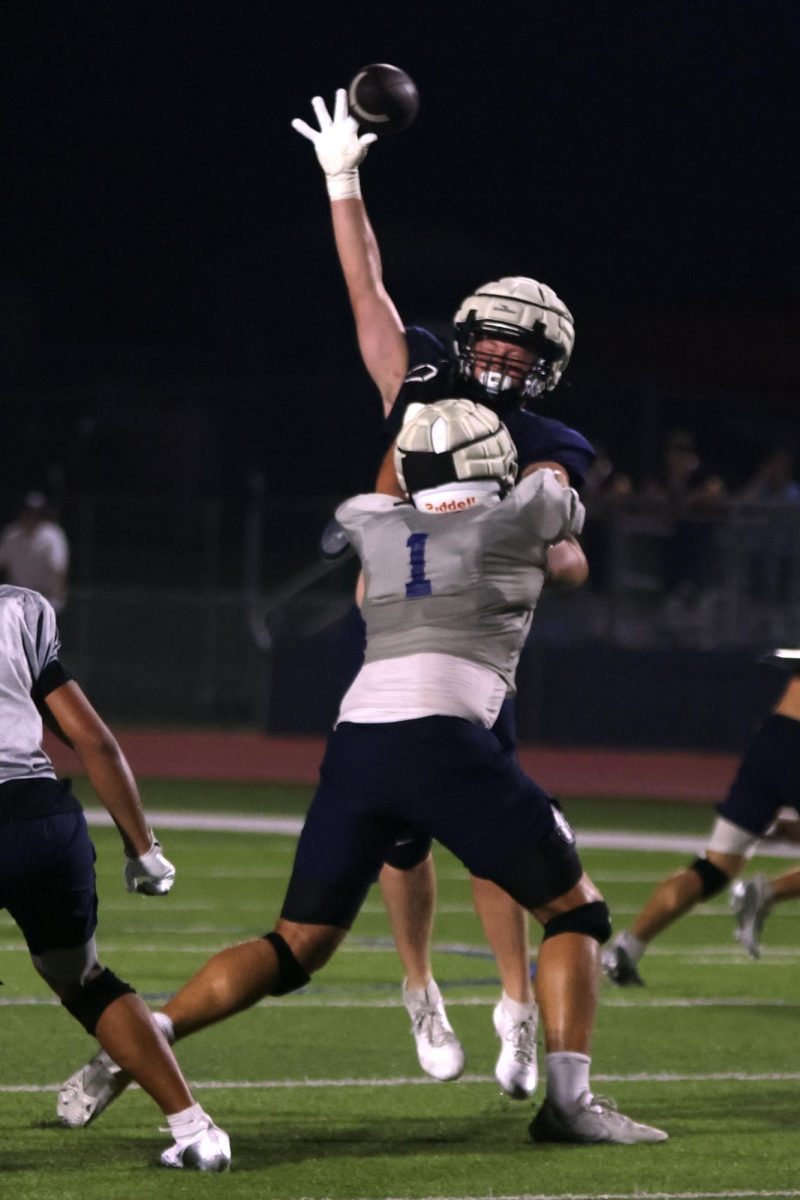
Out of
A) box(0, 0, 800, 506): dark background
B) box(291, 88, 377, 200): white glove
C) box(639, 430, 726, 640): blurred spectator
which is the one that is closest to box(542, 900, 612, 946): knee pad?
box(291, 88, 377, 200): white glove

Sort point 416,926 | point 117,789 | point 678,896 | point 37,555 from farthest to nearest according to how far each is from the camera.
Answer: point 37,555 < point 678,896 < point 416,926 < point 117,789

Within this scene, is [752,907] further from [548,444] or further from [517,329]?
[517,329]

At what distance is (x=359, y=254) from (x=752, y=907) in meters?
3.48

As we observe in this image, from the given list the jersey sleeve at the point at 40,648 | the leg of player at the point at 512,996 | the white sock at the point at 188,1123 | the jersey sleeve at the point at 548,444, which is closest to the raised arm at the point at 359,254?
the jersey sleeve at the point at 548,444

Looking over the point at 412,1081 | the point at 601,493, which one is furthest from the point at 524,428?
the point at 601,493

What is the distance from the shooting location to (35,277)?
133 feet

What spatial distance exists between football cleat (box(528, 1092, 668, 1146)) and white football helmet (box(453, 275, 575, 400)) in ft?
Answer: 5.89

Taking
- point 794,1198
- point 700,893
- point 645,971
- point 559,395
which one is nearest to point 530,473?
point 794,1198

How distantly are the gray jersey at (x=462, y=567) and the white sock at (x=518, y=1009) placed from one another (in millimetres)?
1167

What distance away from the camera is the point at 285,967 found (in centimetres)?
541

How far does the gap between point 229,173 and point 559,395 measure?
14.4m

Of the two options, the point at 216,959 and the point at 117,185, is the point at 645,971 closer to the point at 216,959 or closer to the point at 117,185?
the point at 216,959

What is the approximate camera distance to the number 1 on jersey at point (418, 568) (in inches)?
214

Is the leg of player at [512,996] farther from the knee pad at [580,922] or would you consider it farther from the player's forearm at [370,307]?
the player's forearm at [370,307]
